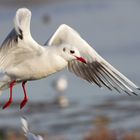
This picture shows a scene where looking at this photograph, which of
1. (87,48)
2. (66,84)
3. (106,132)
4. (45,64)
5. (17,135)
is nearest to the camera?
(45,64)

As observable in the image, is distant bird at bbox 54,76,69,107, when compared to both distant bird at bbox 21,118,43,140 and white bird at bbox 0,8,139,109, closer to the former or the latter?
white bird at bbox 0,8,139,109

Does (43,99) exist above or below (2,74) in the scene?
below

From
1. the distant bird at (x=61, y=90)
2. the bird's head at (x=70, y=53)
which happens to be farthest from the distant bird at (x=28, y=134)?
the distant bird at (x=61, y=90)

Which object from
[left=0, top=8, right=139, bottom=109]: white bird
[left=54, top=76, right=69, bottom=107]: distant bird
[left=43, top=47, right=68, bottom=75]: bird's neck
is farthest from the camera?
[left=54, top=76, right=69, bottom=107]: distant bird

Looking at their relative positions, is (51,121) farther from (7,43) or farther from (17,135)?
(7,43)

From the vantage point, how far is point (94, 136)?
42.3 ft

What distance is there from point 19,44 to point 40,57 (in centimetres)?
26

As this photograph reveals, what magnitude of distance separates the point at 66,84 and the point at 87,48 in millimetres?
8816

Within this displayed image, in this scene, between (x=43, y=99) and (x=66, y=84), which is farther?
(x=66, y=84)

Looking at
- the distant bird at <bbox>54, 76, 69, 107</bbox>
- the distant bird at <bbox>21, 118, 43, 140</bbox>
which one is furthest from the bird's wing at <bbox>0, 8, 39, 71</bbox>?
the distant bird at <bbox>54, 76, 69, 107</bbox>

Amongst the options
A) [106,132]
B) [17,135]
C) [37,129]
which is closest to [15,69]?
[106,132]

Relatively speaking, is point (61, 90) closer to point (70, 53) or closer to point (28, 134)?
point (70, 53)

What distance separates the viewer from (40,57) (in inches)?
377

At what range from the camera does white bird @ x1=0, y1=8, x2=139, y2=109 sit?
940cm
